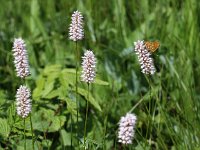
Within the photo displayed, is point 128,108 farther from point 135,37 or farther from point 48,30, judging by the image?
point 48,30

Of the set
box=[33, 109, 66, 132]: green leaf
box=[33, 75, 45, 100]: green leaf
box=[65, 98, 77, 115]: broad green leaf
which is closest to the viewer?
box=[65, 98, 77, 115]: broad green leaf

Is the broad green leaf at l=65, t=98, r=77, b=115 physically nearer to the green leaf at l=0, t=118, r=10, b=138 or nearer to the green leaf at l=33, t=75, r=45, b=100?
the green leaf at l=0, t=118, r=10, b=138

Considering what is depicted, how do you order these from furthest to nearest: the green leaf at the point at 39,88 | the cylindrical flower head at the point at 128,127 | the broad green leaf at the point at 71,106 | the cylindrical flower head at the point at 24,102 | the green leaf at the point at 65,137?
the green leaf at the point at 39,88
the green leaf at the point at 65,137
the broad green leaf at the point at 71,106
the cylindrical flower head at the point at 24,102
the cylindrical flower head at the point at 128,127

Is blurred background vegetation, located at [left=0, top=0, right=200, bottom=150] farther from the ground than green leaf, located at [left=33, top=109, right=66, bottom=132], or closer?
farther from the ground

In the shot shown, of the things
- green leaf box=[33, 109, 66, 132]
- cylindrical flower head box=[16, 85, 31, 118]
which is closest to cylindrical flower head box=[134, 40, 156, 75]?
cylindrical flower head box=[16, 85, 31, 118]

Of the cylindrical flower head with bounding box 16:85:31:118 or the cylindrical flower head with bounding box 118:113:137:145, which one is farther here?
the cylindrical flower head with bounding box 16:85:31:118

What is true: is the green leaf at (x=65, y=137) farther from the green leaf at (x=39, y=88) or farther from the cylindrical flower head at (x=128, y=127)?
the cylindrical flower head at (x=128, y=127)

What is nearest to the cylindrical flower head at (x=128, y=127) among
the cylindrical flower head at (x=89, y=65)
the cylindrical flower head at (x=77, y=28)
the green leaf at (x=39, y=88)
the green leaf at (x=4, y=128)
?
the cylindrical flower head at (x=89, y=65)

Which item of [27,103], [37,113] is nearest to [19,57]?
[27,103]
